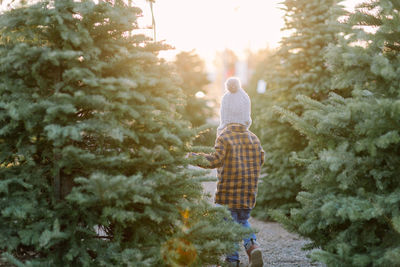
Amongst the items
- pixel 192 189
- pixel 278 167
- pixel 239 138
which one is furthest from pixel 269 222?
pixel 192 189

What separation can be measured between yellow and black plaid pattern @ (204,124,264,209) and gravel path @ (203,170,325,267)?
297 millimetres

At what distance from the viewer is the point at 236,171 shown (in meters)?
4.62

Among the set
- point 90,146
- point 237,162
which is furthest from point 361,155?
point 90,146

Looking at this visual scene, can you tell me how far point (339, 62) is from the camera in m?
3.38

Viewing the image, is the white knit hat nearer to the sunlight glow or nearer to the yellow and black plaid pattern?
the yellow and black plaid pattern

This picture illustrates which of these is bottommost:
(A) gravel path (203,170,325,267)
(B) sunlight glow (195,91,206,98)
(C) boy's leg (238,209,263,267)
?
(A) gravel path (203,170,325,267)

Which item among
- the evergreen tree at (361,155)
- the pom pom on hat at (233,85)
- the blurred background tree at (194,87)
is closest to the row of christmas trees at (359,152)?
the evergreen tree at (361,155)

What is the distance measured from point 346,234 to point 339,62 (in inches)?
55.2

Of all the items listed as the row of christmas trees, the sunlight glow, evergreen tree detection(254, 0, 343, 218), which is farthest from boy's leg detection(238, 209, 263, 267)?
the sunlight glow

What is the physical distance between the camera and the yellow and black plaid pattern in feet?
15.1

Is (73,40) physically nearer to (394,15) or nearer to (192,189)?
(192,189)

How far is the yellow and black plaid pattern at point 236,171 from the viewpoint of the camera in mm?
4609

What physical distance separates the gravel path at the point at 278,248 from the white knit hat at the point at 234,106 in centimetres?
92

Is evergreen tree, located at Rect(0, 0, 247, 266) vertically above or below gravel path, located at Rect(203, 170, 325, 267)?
above
